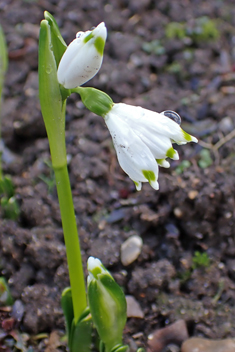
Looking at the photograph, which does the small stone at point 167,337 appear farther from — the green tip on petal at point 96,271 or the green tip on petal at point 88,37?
the green tip on petal at point 88,37

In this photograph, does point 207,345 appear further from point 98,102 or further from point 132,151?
point 98,102

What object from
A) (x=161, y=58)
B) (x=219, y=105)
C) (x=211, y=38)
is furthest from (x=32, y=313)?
(x=211, y=38)

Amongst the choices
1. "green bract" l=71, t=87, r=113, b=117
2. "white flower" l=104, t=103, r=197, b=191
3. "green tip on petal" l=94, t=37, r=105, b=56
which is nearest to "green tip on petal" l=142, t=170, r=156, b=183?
"white flower" l=104, t=103, r=197, b=191

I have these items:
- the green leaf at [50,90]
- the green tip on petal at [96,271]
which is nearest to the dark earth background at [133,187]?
the green tip on petal at [96,271]

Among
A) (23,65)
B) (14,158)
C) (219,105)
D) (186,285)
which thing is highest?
(23,65)

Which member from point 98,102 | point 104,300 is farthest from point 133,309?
point 98,102

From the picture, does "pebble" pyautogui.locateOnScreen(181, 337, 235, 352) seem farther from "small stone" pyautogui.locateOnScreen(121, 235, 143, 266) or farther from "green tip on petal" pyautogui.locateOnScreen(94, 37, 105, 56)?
"green tip on petal" pyautogui.locateOnScreen(94, 37, 105, 56)

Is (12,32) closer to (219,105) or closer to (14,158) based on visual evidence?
(14,158)
